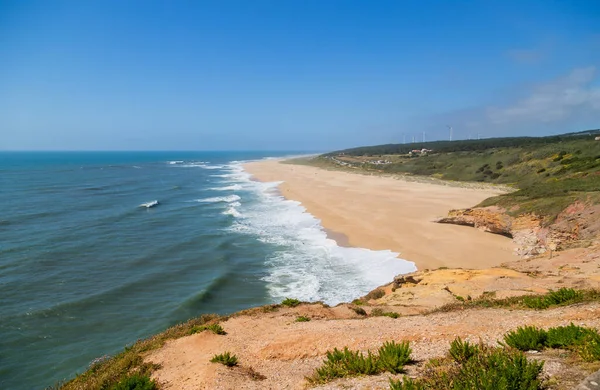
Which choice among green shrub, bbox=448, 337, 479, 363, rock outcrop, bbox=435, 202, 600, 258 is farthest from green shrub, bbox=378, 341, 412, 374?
rock outcrop, bbox=435, 202, 600, 258

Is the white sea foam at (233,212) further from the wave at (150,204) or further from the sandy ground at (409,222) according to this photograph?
the wave at (150,204)

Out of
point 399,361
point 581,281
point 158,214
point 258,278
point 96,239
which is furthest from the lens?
point 158,214

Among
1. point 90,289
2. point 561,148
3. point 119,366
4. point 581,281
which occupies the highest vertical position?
point 561,148

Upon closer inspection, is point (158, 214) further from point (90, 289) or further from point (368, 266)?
point (368, 266)

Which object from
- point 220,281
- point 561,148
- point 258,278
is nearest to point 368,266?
point 258,278

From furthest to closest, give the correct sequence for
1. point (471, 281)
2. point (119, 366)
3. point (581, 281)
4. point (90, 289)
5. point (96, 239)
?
point (96, 239), point (90, 289), point (471, 281), point (581, 281), point (119, 366)

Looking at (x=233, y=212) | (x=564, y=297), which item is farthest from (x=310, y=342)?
(x=233, y=212)
